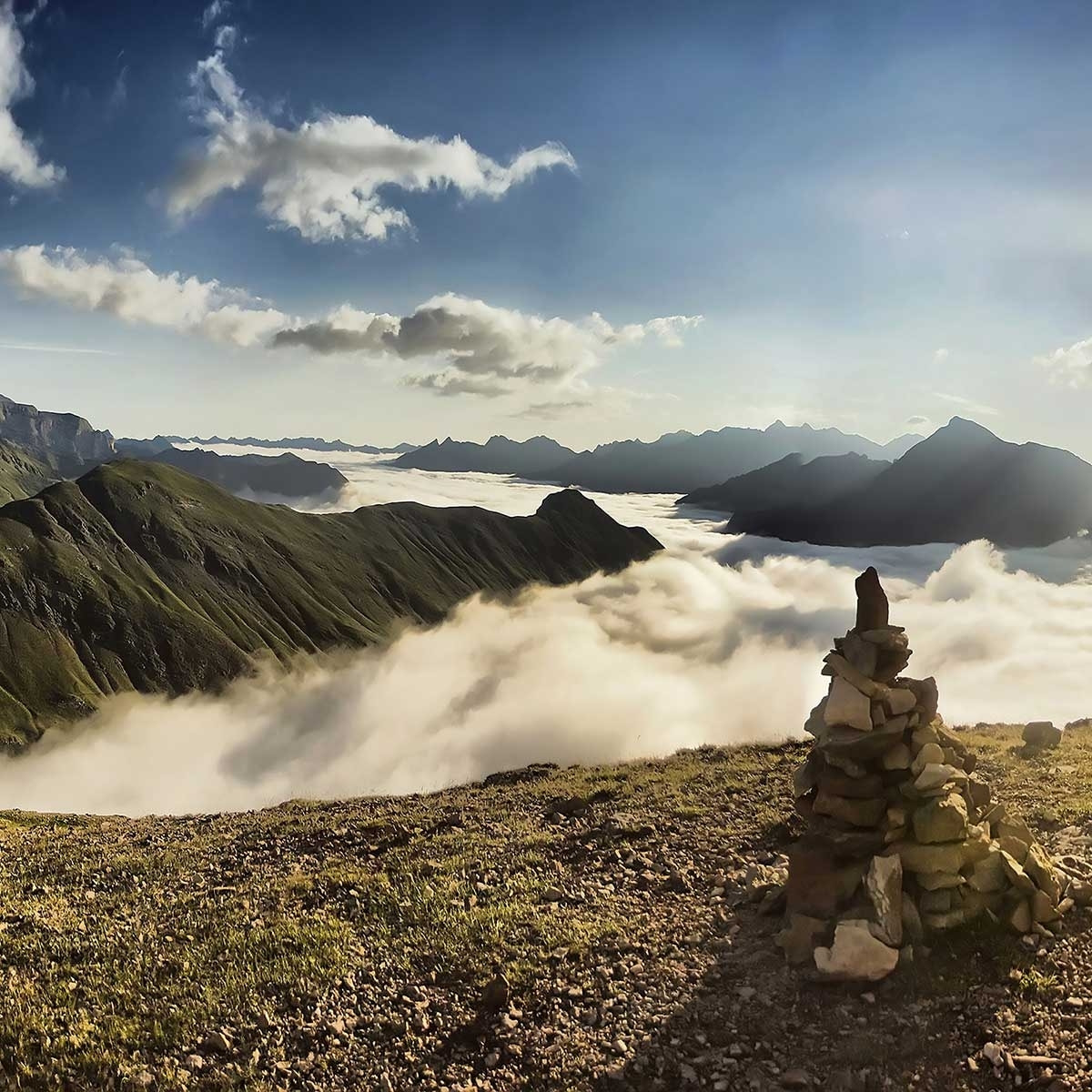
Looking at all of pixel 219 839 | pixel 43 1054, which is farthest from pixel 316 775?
pixel 43 1054

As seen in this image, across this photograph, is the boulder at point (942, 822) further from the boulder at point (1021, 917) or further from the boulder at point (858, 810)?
the boulder at point (1021, 917)

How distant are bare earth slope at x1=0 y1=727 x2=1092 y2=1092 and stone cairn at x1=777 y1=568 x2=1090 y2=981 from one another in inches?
21.9

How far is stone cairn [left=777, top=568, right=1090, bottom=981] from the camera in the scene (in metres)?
13.4

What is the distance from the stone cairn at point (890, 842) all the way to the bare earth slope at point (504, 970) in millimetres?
556

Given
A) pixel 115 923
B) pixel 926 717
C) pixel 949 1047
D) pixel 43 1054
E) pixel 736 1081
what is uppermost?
pixel 926 717

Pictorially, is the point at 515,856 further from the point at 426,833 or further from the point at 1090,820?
the point at 1090,820

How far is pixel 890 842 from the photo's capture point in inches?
575

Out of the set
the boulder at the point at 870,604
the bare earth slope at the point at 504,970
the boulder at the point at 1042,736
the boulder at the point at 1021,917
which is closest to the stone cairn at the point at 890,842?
the boulder at the point at 1021,917

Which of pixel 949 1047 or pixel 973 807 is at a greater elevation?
pixel 973 807

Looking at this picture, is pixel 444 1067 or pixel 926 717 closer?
pixel 444 1067

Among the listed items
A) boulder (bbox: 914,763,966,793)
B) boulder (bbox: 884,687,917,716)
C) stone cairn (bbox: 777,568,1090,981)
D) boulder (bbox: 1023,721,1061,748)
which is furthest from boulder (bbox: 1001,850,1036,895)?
boulder (bbox: 1023,721,1061,748)

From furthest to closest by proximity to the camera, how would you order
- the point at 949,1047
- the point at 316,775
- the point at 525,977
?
the point at 316,775
the point at 525,977
the point at 949,1047

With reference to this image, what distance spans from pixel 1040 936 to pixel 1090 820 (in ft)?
27.3

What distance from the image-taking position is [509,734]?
542 feet
